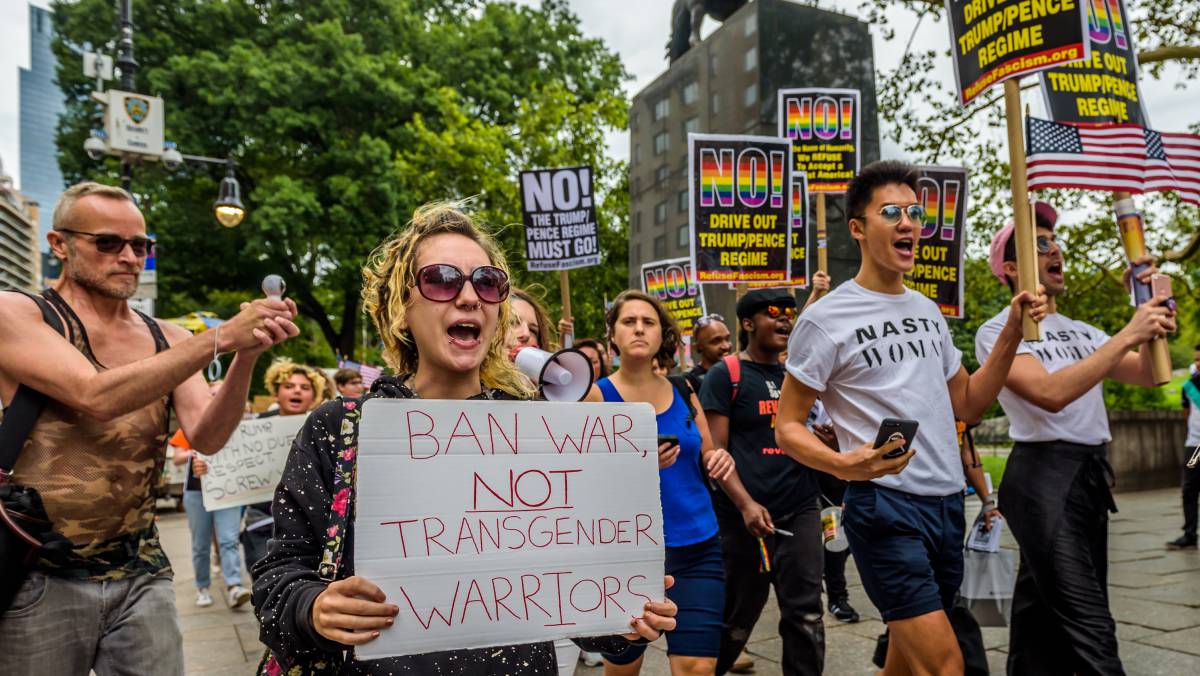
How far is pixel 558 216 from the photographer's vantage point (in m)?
9.19

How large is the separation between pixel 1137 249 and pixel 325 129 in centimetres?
2212

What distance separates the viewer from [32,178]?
4631 inches

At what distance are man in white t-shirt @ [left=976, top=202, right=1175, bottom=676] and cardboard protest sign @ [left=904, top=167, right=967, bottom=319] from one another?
8.06ft

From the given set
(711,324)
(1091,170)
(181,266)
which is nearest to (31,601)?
(1091,170)

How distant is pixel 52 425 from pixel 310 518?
3.84 ft

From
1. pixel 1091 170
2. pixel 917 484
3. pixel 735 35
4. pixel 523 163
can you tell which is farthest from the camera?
pixel 523 163

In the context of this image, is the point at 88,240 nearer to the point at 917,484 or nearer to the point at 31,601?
the point at 31,601

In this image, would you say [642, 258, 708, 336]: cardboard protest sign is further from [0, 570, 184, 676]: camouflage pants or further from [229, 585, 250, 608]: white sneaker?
[0, 570, 184, 676]: camouflage pants

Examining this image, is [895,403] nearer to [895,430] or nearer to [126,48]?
[895,430]

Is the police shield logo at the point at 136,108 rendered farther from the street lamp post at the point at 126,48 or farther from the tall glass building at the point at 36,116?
the tall glass building at the point at 36,116

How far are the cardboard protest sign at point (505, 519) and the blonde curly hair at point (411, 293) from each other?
11.3 inches

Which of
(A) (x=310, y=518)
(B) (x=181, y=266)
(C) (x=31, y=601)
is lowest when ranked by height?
(C) (x=31, y=601)

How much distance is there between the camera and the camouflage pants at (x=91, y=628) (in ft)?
7.33

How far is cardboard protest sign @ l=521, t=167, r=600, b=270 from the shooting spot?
9.06m
